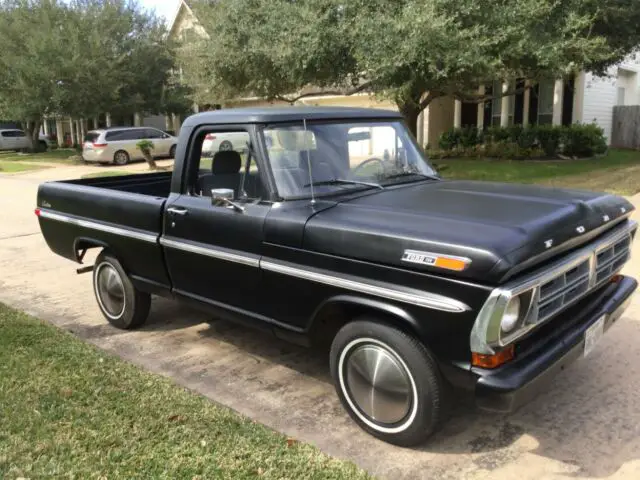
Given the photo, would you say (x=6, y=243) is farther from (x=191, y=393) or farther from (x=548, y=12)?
(x=548, y=12)

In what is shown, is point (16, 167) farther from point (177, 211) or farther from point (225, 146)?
point (225, 146)

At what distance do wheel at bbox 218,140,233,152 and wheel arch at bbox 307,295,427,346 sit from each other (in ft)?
4.76

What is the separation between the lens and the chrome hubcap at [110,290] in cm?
526

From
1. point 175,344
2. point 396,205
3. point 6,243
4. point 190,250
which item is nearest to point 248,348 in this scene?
point 175,344

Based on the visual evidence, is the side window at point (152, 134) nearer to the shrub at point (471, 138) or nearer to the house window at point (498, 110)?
the shrub at point (471, 138)

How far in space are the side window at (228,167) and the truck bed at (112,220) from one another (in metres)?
0.42

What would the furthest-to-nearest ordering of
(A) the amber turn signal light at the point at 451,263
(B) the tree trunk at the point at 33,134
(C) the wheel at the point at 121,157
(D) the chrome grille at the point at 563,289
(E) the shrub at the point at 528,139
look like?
(B) the tree trunk at the point at 33,134 < (C) the wheel at the point at 121,157 < (E) the shrub at the point at 528,139 < (D) the chrome grille at the point at 563,289 < (A) the amber turn signal light at the point at 451,263

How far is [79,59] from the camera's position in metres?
26.4

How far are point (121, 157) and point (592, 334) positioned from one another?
25.0m

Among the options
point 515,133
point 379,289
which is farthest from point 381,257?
point 515,133

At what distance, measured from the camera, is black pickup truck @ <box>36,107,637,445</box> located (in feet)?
9.58

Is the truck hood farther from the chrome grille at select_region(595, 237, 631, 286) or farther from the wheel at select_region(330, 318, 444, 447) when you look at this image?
the wheel at select_region(330, 318, 444, 447)

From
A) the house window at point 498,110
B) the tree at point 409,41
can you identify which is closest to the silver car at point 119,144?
the tree at point 409,41

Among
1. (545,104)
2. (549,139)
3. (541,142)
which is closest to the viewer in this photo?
(549,139)
